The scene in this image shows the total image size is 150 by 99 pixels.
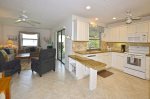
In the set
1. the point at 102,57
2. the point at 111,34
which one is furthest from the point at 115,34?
the point at 102,57

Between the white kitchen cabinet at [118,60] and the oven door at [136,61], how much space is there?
0.29m

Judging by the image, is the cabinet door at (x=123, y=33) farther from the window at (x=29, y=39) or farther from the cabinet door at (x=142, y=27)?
the window at (x=29, y=39)

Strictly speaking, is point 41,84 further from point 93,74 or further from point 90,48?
point 90,48

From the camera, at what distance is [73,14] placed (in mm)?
4270

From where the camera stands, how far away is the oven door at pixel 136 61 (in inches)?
150

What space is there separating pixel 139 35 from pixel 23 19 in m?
5.03

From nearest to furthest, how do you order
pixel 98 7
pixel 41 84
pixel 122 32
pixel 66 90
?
pixel 66 90
pixel 41 84
pixel 98 7
pixel 122 32

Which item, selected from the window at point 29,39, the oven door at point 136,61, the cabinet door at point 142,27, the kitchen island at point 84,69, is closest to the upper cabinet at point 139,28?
the cabinet door at point 142,27

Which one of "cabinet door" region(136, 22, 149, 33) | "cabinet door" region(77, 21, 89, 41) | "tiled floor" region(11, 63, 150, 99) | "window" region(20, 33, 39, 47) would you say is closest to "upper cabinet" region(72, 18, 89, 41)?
"cabinet door" region(77, 21, 89, 41)

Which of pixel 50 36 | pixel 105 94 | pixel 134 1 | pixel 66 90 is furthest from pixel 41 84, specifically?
pixel 50 36

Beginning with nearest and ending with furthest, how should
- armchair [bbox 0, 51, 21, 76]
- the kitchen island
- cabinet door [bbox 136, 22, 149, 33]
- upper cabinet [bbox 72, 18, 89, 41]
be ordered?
the kitchen island < armchair [bbox 0, 51, 21, 76] < cabinet door [bbox 136, 22, 149, 33] < upper cabinet [bbox 72, 18, 89, 41]

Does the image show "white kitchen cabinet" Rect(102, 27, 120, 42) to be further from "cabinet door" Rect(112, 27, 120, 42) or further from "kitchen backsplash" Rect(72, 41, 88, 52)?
"kitchen backsplash" Rect(72, 41, 88, 52)

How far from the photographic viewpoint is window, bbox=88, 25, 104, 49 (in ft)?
17.4

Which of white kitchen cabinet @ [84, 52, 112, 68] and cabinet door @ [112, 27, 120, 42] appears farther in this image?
cabinet door @ [112, 27, 120, 42]
